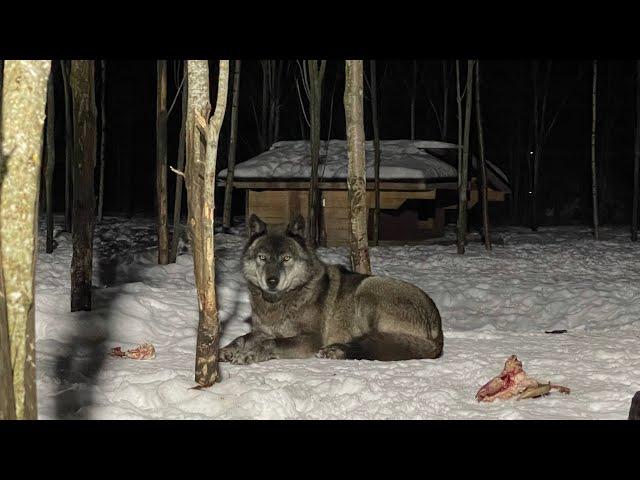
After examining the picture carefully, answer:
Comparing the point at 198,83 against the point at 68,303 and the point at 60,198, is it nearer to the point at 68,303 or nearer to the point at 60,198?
the point at 68,303

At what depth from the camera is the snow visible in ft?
67.5

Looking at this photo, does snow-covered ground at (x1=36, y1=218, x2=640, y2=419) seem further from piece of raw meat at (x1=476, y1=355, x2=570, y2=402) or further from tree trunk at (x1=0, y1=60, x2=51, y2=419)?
tree trunk at (x1=0, y1=60, x2=51, y2=419)

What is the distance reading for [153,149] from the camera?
36.9m

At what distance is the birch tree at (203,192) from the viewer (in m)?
6.59

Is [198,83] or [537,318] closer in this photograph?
[198,83]

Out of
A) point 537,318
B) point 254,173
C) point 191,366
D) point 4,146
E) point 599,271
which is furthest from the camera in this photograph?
point 254,173

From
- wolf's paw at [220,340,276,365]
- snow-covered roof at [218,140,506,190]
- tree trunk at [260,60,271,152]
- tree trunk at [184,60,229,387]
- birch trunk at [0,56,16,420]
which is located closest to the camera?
birch trunk at [0,56,16,420]

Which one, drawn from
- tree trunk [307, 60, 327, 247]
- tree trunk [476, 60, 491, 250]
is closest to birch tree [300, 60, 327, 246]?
tree trunk [307, 60, 327, 247]

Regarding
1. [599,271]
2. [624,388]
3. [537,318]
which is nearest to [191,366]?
[624,388]

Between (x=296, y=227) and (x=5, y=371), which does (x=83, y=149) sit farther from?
(x=5, y=371)

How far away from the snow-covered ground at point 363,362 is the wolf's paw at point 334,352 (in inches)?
6.6

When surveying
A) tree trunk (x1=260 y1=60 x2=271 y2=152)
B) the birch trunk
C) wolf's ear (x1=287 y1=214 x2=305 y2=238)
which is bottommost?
the birch trunk

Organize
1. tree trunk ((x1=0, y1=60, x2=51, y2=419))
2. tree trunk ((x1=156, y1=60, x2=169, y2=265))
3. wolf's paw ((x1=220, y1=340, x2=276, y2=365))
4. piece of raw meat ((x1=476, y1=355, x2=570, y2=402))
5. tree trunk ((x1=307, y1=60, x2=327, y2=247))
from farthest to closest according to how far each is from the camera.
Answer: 1. tree trunk ((x1=307, y1=60, x2=327, y2=247))
2. tree trunk ((x1=156, y1=60, x2=169, y2=265))
3. wolf's paw ((x1=220, y1=340, x2=276, y2=365))
4. piece of raw meat ((x1=476, y1=355, x2=570, y2=402))
5. tree trunk ((x1=0, y1=60, x2=51, y2=419))

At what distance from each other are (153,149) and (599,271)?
975 inches
